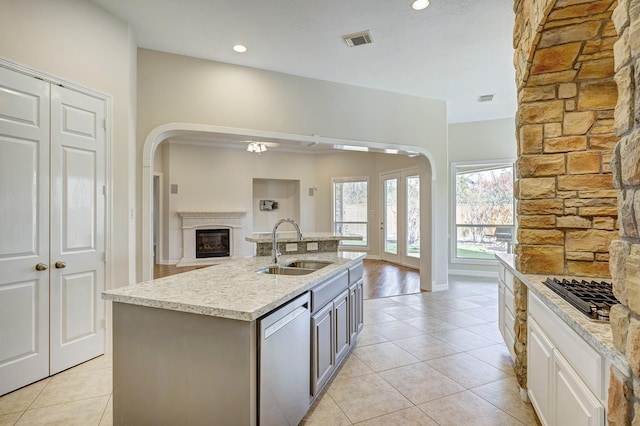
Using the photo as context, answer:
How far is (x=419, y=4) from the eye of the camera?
9.78 feet

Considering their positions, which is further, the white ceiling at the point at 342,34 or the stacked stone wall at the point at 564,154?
the white ceiling at the point at 342,34

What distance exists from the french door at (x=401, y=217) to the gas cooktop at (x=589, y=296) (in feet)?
18.8

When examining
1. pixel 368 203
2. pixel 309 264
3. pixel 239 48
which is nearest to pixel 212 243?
pixel 368 203

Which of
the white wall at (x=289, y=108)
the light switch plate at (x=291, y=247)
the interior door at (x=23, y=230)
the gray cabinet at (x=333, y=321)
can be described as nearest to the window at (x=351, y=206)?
the white wall at (x=289, y=108)

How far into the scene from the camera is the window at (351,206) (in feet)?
29.3

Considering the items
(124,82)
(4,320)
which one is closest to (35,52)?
(124,82)

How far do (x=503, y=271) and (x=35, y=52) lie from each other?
14.4 ft

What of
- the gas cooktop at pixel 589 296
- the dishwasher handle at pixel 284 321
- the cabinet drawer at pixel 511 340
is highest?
the gas cooktop at pixel 589 296

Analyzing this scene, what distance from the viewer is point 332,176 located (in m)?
9.04

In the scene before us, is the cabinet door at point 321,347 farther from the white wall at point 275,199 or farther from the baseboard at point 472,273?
the white wall at point 275,199

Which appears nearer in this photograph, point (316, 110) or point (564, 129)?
point (564, 129)

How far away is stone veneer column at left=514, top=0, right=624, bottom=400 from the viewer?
2061mm

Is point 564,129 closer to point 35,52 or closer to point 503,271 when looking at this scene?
point 503,271

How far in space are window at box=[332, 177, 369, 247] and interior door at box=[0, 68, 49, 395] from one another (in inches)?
274
